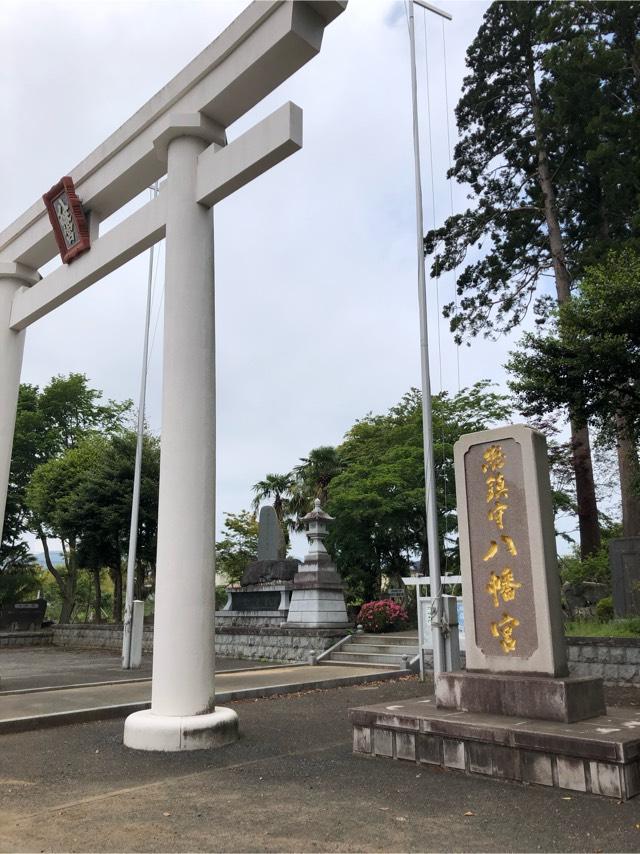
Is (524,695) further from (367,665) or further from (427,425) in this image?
(367,665)

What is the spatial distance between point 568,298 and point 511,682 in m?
15.4

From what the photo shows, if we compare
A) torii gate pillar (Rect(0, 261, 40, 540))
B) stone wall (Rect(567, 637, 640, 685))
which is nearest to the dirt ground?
torii gate pillar (Rect(0, 261, 40, 540))

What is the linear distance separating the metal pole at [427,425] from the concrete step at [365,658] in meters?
3.16

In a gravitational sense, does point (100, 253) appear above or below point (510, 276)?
below

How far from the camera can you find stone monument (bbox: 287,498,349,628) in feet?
49.8

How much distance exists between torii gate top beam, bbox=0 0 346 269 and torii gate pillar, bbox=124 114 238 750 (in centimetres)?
35

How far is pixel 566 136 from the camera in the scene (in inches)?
760

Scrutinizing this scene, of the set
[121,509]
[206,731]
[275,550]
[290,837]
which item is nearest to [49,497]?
[121,509]

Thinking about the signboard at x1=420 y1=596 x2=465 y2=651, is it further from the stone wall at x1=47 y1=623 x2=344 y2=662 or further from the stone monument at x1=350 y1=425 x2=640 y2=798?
the stone monument at x1=350 y1=425 x2=640 y2=798

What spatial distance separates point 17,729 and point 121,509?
1598 centimetres

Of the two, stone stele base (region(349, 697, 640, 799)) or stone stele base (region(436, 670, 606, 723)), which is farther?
stone stele base (region(436, 670, 606, 723))

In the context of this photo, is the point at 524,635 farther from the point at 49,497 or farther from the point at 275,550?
the point at 49,497

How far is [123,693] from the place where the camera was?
30.3 ft

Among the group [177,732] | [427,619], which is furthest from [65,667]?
[177,732]
